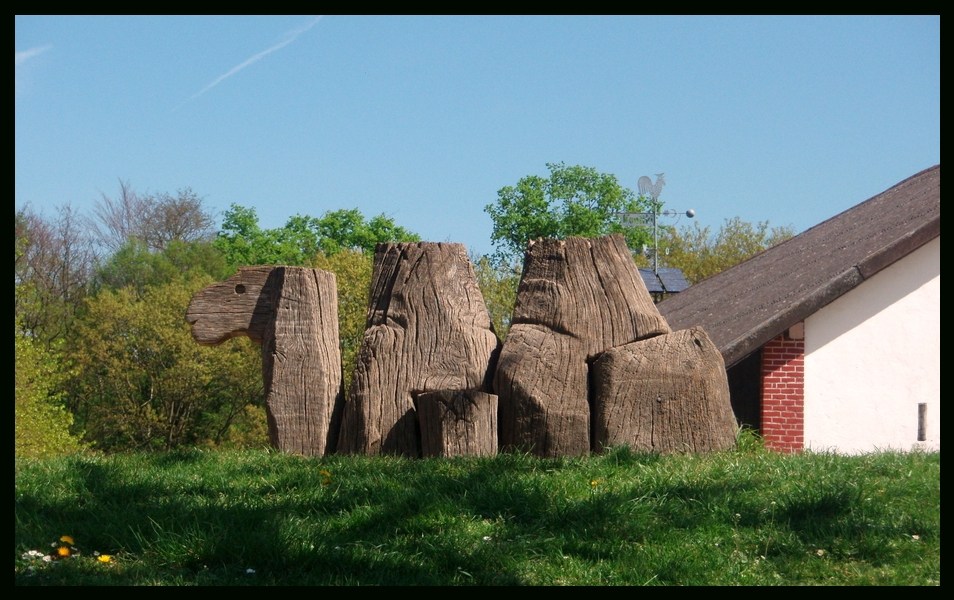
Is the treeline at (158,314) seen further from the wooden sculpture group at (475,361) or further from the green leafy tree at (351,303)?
the wooden sculpture group at (475,361)

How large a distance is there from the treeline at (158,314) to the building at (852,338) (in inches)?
665

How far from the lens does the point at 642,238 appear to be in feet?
113

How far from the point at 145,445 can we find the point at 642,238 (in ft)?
55.9

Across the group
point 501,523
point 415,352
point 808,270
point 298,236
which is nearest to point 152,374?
point 298,236

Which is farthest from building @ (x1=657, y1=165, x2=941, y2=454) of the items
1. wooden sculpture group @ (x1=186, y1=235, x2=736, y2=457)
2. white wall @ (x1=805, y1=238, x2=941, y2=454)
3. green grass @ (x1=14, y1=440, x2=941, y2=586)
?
green grass @ (x1=14, y1=440, x2=941, y2=586)

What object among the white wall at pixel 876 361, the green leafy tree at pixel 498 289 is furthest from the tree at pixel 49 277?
the white wall at pixel 876 361

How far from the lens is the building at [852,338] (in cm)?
991

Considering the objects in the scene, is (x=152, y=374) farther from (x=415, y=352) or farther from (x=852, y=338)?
(x=415, y=352)

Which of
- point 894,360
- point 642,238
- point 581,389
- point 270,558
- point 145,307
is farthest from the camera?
point 642,238

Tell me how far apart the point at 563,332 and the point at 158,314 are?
25.9 meters

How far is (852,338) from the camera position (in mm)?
11062

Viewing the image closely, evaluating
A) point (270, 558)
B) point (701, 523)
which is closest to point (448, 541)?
point (270, 558)
